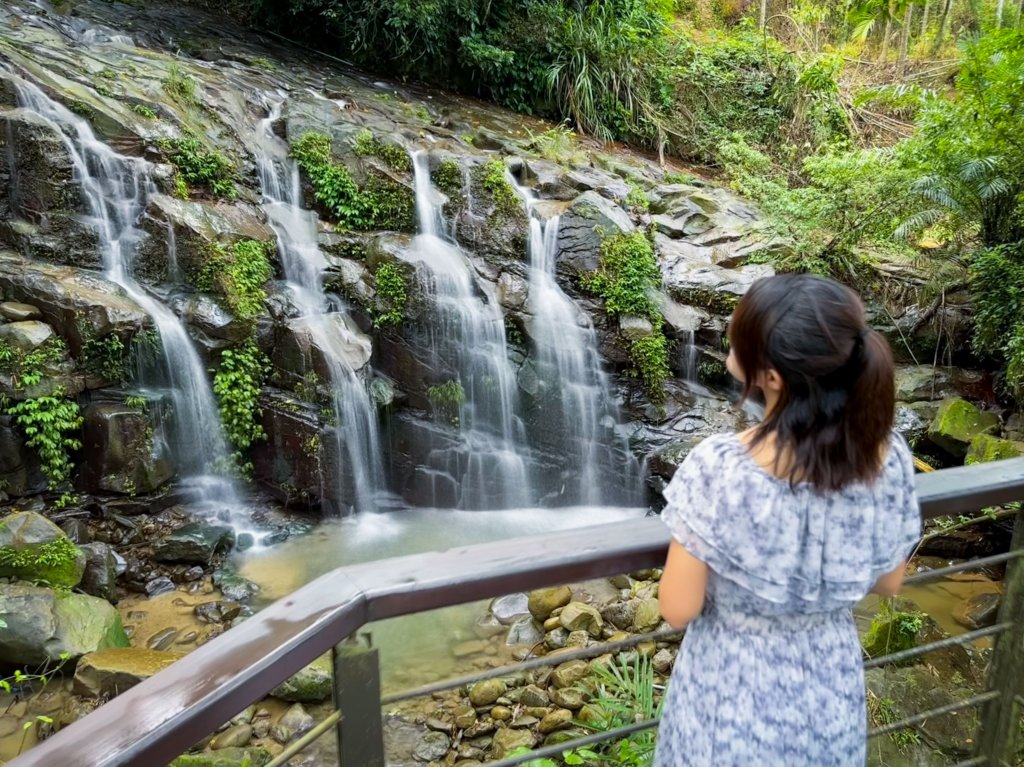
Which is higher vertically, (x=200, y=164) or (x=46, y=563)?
(x=200, y=164)

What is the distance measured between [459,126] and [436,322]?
5.01m

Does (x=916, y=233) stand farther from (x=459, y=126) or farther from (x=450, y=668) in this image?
(x=450, y=668)

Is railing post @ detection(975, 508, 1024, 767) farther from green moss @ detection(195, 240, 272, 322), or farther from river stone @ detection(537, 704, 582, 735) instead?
green moss @ detection(195, 240, 272, 322)

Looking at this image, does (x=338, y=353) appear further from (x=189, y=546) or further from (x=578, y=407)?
(x=578, y=407)

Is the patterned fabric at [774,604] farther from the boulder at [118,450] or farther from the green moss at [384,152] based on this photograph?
the green moss at [384,152]

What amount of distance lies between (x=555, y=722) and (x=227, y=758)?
5.67 feet

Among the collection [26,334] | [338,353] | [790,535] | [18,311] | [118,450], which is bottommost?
[118,450]

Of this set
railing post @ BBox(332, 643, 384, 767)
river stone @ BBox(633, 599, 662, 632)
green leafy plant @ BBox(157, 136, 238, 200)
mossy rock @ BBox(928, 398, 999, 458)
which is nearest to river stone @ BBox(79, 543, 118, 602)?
river stone @ BBox(633, 599, 662, 632)

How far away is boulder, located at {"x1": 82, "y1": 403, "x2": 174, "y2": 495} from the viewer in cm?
619

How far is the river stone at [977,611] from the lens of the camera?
533 cm

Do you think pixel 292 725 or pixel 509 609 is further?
pixel 509 609

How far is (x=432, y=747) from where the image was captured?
405 cm

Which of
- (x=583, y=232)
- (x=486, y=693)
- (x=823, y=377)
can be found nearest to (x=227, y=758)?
(x=486, y=693)

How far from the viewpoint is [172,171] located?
753 cm
